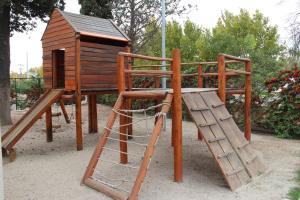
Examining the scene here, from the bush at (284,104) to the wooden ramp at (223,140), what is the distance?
334 cm

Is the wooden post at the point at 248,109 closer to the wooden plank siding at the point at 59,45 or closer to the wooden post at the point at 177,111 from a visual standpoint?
the wooden post at the point at 177,111

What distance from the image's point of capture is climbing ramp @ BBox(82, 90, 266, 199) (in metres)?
4.39

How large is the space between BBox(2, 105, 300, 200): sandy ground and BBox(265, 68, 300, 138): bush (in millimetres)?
436

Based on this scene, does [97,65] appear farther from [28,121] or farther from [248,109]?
[248,109]

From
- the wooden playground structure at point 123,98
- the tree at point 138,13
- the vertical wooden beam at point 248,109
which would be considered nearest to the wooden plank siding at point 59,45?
the wooden playground structure at point 123,98

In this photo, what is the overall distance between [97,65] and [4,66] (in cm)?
443

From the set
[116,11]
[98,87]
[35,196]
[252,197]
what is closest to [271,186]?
[252,197]

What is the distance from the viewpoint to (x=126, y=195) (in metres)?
4.17

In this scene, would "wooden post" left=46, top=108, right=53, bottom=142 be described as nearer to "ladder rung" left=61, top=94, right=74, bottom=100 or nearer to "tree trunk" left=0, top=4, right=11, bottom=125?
"ladder rung" left=61, top=94, right=74, bottom=100

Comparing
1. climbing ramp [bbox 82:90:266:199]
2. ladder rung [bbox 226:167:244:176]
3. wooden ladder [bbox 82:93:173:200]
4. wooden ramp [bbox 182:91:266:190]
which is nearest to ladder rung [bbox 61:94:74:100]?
climbing ramp [bbox 82:90:266:199]

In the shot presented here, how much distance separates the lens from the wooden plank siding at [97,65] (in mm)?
7004

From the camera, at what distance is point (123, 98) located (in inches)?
206

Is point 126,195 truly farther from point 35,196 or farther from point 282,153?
point 282,153

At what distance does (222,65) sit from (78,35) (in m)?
3.07
